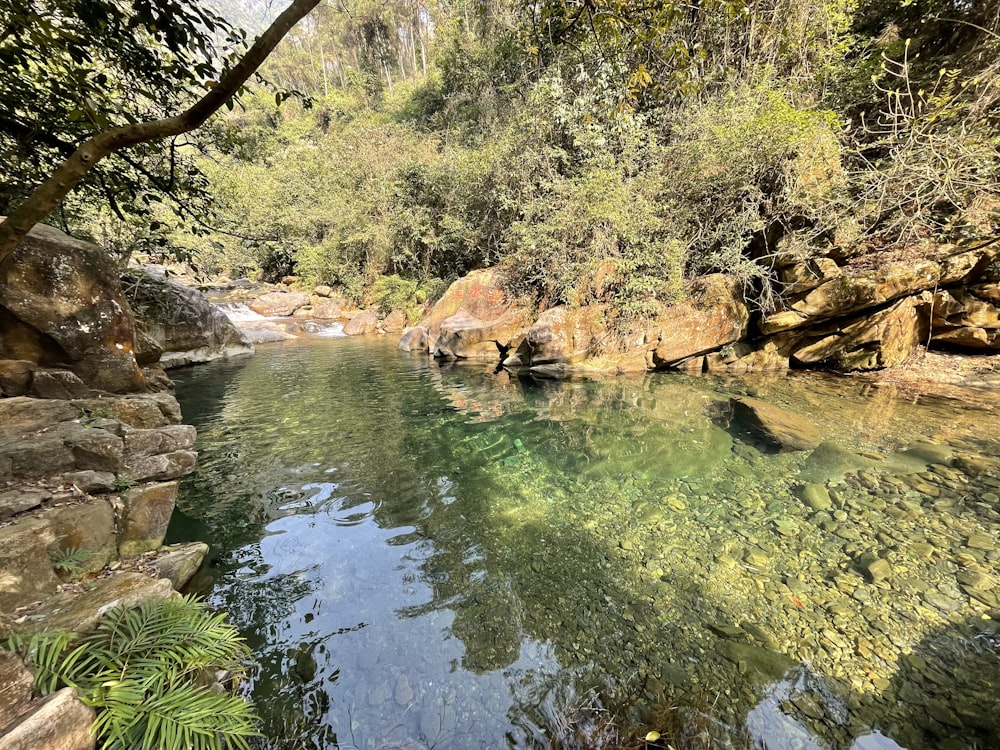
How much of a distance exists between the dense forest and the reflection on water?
11.3 feet

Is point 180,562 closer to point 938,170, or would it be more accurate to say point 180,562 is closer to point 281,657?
point 281,657

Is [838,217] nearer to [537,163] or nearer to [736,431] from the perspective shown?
[736,431]

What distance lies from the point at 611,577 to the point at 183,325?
549 inches

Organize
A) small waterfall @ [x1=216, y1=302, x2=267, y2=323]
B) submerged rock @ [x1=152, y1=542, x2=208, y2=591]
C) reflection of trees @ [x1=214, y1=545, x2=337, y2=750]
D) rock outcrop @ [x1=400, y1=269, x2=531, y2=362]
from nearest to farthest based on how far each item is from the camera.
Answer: reflection of trees @ [x1=214, y1=545, x2=337, y2=750] < submerged rock @ [x1=152, y1=542, x2=208, y2=591] < rock outcrop @ [x1=400, y1=269, x2=531, y2=362] < small waterfall @ [x1=216, y1=302, x2=267, y2=323]

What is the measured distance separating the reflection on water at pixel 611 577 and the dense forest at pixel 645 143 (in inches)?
135

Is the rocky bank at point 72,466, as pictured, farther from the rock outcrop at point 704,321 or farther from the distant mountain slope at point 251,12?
the rock outcrop at point 704,321

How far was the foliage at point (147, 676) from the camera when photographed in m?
1.88

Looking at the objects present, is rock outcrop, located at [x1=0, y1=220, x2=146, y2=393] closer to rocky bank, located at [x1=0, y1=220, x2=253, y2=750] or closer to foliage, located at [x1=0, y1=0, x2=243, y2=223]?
rocky bank, located at [x1=0, y1=220, x2=253, y2=750]

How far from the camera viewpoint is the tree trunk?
2084 mm

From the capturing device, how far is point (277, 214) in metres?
28.3

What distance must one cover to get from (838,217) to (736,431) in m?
6.00

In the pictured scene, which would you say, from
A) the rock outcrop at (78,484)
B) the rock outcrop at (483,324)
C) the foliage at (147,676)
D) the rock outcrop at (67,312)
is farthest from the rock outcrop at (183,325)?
the foliage at (147,676)

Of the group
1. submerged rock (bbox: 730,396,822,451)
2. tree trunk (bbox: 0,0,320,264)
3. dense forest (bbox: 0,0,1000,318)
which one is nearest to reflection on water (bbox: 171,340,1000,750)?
submerged rock (bbox: 730,396,822,451)

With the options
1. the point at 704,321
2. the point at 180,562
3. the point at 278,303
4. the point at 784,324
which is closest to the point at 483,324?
the point at 704,321
